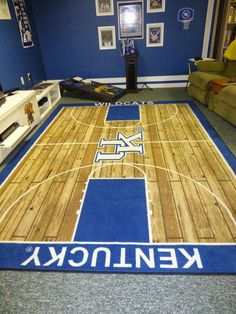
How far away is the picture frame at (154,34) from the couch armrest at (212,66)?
3.89ft

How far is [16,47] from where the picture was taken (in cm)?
419

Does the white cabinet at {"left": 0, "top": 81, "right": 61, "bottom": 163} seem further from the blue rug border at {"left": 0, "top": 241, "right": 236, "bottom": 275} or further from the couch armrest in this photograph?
the couch armrest

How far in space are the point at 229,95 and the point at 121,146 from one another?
169 cm

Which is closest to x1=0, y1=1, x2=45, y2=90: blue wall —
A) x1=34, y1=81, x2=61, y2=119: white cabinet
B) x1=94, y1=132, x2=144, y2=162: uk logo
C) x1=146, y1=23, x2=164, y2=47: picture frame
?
x1=34, y1=81, x2=61, y2=119: white cabinet

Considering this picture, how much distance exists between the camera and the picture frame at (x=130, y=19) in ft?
15.4

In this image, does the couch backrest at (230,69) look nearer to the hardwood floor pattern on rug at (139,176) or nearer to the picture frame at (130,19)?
the hardwood floor pattern on rug at (139,176)

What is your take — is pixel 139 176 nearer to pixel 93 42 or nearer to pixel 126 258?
pixel 126 258

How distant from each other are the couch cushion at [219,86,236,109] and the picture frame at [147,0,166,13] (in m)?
2.45

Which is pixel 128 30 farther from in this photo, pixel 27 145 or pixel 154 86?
pixel 27 145

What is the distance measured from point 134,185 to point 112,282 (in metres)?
0.97

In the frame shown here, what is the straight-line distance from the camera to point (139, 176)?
2.36 meters

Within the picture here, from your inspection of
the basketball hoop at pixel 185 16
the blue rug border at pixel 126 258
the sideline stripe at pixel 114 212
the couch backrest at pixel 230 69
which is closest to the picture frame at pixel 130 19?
the basketball hoop at pixel 185 16

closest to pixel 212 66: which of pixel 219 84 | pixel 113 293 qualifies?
pixel 219 84

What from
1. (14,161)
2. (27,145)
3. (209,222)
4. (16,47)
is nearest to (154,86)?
(16,47)
